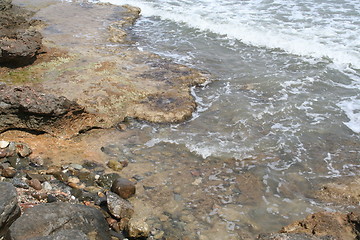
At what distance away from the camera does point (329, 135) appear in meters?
7.18

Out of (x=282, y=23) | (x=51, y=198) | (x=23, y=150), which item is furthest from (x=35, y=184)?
(x=282, y=23)

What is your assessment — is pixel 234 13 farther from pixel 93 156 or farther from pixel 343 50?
pixel 93 156

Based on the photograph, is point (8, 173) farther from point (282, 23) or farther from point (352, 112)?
point (282, 23)

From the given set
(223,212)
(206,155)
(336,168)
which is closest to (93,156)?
(206,155)

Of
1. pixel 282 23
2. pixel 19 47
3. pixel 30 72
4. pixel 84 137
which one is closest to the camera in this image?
pixel 84 137

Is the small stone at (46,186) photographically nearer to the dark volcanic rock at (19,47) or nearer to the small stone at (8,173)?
the small stone at (8,173)

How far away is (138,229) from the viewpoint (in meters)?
4.46

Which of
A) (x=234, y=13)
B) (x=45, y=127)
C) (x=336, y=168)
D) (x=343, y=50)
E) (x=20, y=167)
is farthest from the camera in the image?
(x=234, y=13)

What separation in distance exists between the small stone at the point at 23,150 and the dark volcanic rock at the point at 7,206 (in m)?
2.87

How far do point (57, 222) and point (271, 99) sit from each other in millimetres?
6529

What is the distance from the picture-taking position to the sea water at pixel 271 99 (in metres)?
5.99

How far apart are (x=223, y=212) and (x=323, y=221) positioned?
1.56 metres

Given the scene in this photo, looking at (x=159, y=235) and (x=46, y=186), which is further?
(x=46, y=186)

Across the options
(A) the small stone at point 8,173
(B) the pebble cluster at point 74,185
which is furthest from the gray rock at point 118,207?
(A) the small stone at point 8,173
